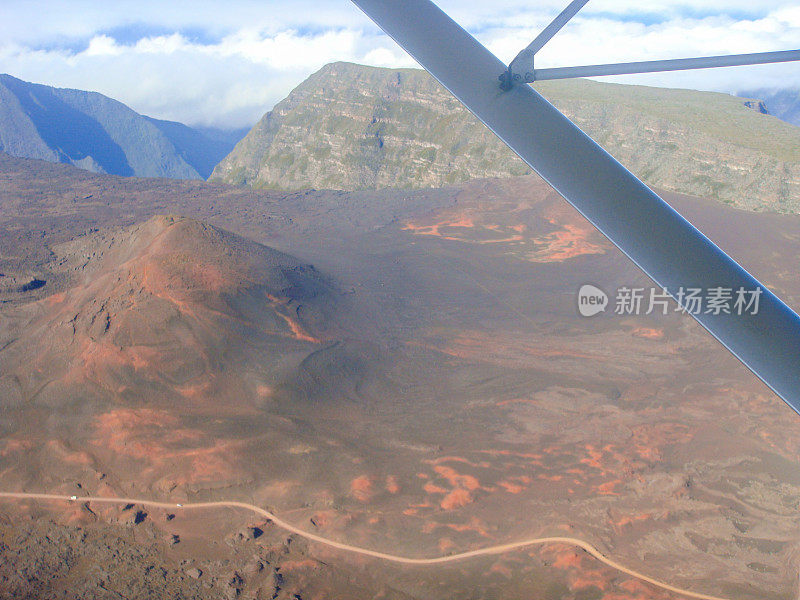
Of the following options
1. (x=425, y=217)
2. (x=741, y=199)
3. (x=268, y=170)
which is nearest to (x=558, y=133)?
(x=425, y=217)

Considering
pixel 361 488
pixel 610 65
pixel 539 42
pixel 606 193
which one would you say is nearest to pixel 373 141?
pixel 361 488

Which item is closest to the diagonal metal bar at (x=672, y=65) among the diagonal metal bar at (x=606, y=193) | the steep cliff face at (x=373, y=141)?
the diagonal metal bar at (x=606, y=193)

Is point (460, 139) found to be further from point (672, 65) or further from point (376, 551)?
point (672, 65)

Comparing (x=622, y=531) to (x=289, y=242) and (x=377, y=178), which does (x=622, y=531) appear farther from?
(x=377, y=178)

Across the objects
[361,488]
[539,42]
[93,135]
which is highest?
[93,135]

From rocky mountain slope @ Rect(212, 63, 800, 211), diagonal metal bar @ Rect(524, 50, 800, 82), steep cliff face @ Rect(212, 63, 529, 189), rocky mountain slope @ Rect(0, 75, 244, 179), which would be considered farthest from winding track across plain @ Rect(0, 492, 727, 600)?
rocky mountain slope @ Rect(0, 75, 244, 179)
